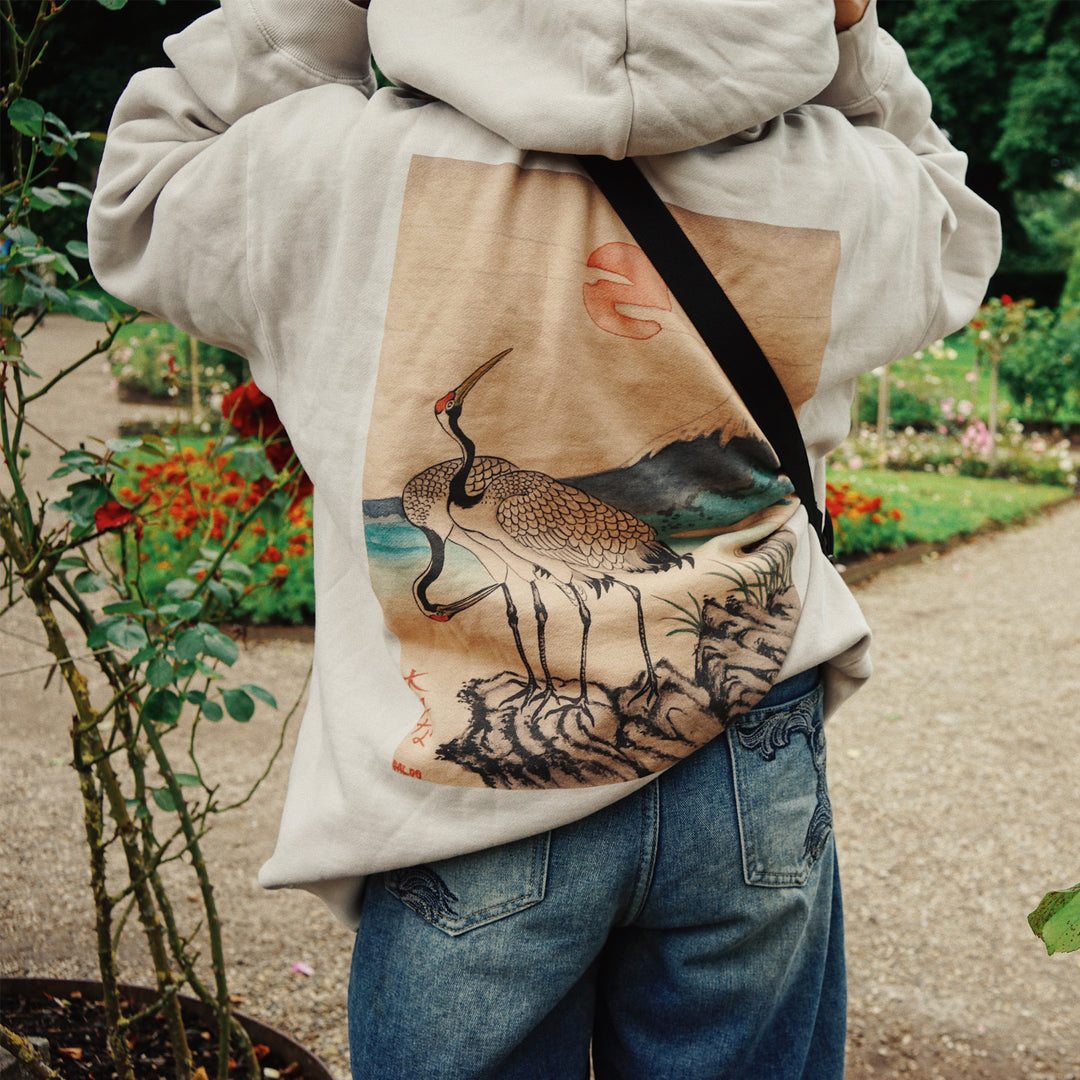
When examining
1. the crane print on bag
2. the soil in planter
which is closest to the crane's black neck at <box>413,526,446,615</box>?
the crane print on bag

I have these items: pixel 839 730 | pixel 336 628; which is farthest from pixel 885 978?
pixel 336 628

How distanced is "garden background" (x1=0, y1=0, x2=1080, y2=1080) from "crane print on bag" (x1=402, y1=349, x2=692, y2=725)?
51cm

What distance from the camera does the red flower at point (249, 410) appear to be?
1.40m

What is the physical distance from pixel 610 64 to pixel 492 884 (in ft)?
2.36

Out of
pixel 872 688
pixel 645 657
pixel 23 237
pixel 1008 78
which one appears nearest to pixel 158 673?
pixel 23 237

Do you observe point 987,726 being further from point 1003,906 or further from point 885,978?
point 885,978

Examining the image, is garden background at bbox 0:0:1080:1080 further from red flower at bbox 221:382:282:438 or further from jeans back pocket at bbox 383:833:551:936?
jeans back pocket at bbox 383:833:551:936

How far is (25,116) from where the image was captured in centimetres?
146

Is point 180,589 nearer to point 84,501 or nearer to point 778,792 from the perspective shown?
point 84,501

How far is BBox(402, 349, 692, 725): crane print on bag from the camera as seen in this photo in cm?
97

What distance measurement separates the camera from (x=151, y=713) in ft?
4.94

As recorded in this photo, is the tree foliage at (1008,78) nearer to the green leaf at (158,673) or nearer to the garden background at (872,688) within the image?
the garden background at (872,688)

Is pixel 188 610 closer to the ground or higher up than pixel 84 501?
closer to the ground

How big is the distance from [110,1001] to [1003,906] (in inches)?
98.2
